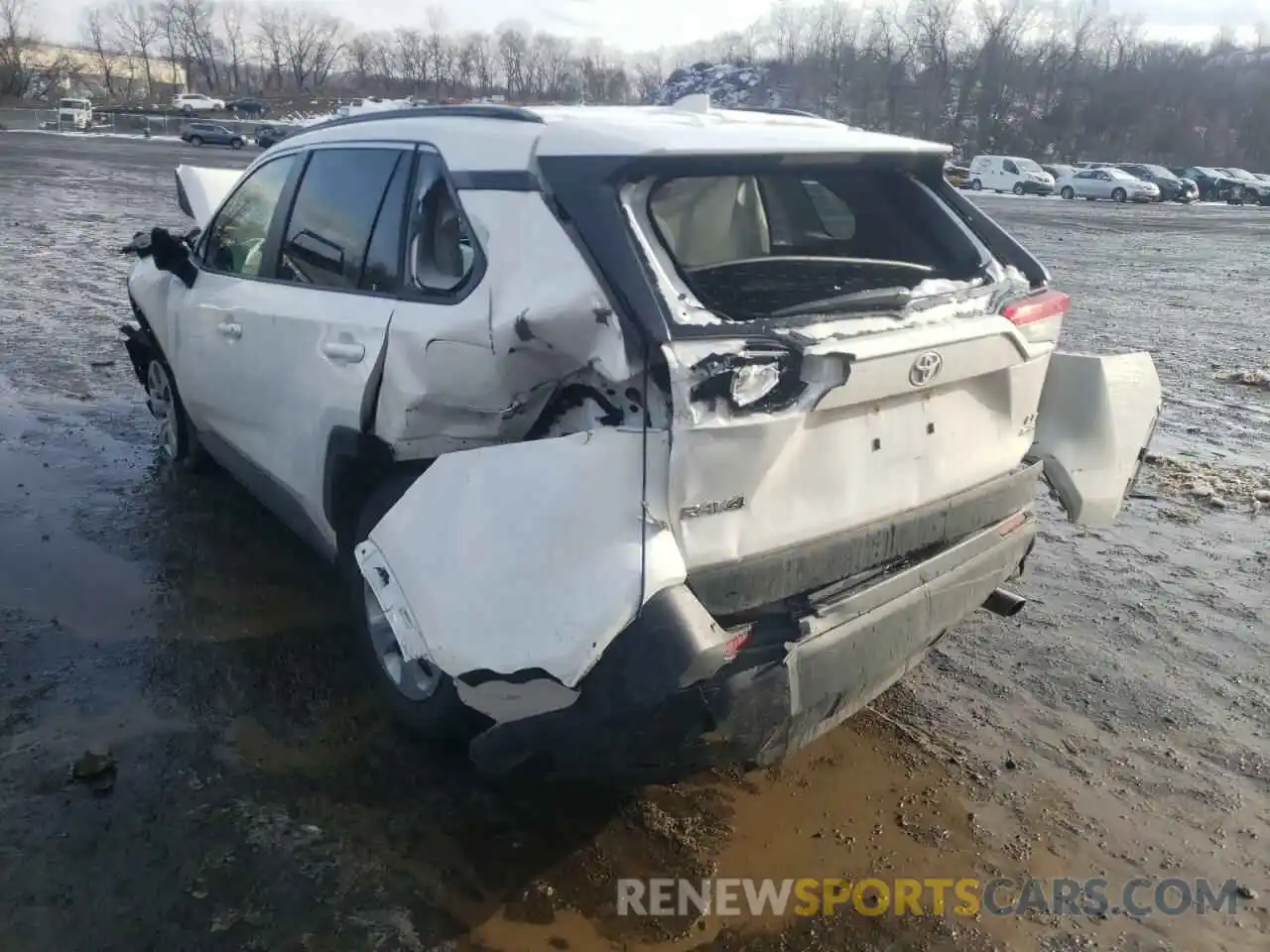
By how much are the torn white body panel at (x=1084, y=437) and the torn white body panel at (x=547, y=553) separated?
185 centimetres

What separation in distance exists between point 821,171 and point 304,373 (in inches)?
72.7

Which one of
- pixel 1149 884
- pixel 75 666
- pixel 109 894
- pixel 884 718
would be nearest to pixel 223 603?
pixel 75 666

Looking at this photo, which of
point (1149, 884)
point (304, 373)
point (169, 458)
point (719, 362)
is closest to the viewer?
point (719, 362)

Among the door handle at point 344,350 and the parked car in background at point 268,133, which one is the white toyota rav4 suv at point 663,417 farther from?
the parked car in background at point 268,133

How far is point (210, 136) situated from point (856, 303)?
51.6 meters

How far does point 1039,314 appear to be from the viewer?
3.18m

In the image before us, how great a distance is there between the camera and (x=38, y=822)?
288 centimetres

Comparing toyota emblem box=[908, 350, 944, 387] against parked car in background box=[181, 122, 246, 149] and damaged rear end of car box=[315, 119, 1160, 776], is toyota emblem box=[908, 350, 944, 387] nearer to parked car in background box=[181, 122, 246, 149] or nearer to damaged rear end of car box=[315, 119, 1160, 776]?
damaged rear end of car box=[315, 119, 1160, 776]

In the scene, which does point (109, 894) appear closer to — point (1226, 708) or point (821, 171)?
point (821, 171)

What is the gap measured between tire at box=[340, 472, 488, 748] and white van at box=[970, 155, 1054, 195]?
43.7 m

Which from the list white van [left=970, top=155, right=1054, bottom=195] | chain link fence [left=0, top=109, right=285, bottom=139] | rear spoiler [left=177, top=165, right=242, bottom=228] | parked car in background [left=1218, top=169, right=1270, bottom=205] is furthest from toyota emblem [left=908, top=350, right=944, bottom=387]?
chain link fence [left=0, top=109, right=285, bottom=139]

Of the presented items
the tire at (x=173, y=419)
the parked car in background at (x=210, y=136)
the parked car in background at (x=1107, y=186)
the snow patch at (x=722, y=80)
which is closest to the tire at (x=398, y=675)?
the tire at (x=173, y=419)

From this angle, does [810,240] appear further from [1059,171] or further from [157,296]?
[1059,171]

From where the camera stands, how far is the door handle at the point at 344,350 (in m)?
3.22
